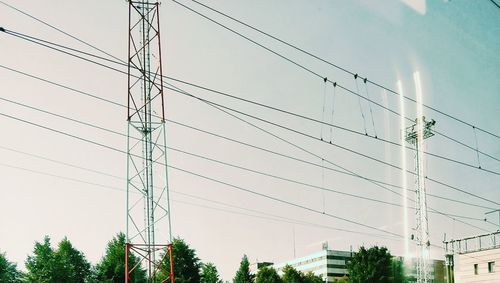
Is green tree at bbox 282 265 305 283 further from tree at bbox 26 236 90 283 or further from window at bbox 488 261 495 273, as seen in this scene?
window at bbox 488 261 495 273

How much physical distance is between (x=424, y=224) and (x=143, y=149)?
22460 mm

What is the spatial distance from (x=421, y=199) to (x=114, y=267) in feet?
112

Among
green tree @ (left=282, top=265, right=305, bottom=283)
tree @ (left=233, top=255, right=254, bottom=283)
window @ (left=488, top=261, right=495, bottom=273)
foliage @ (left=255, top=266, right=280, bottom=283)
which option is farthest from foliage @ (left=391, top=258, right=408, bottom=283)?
window @ (left=488, top=261, right=495, bottom=273)

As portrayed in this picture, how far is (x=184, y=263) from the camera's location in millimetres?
49250

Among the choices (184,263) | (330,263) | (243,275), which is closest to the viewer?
(184,263)

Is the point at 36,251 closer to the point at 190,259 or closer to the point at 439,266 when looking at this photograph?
the point at 190,259

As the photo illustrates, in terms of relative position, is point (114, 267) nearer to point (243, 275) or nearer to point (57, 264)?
point (57, 264)

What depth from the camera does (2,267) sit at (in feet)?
177

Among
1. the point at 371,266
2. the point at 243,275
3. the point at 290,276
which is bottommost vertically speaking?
the point at 290,276

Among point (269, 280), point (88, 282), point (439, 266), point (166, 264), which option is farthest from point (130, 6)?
point (439, 266)

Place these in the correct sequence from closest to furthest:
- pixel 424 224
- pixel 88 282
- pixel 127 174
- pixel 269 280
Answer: pixel 127 174 < pixel 424 224 < pixel 88 282 < pixel 269 280

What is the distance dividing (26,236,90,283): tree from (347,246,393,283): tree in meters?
33.1

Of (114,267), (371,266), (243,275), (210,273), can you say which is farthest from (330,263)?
(114,267)

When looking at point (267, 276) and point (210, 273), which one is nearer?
point (210, 273)
